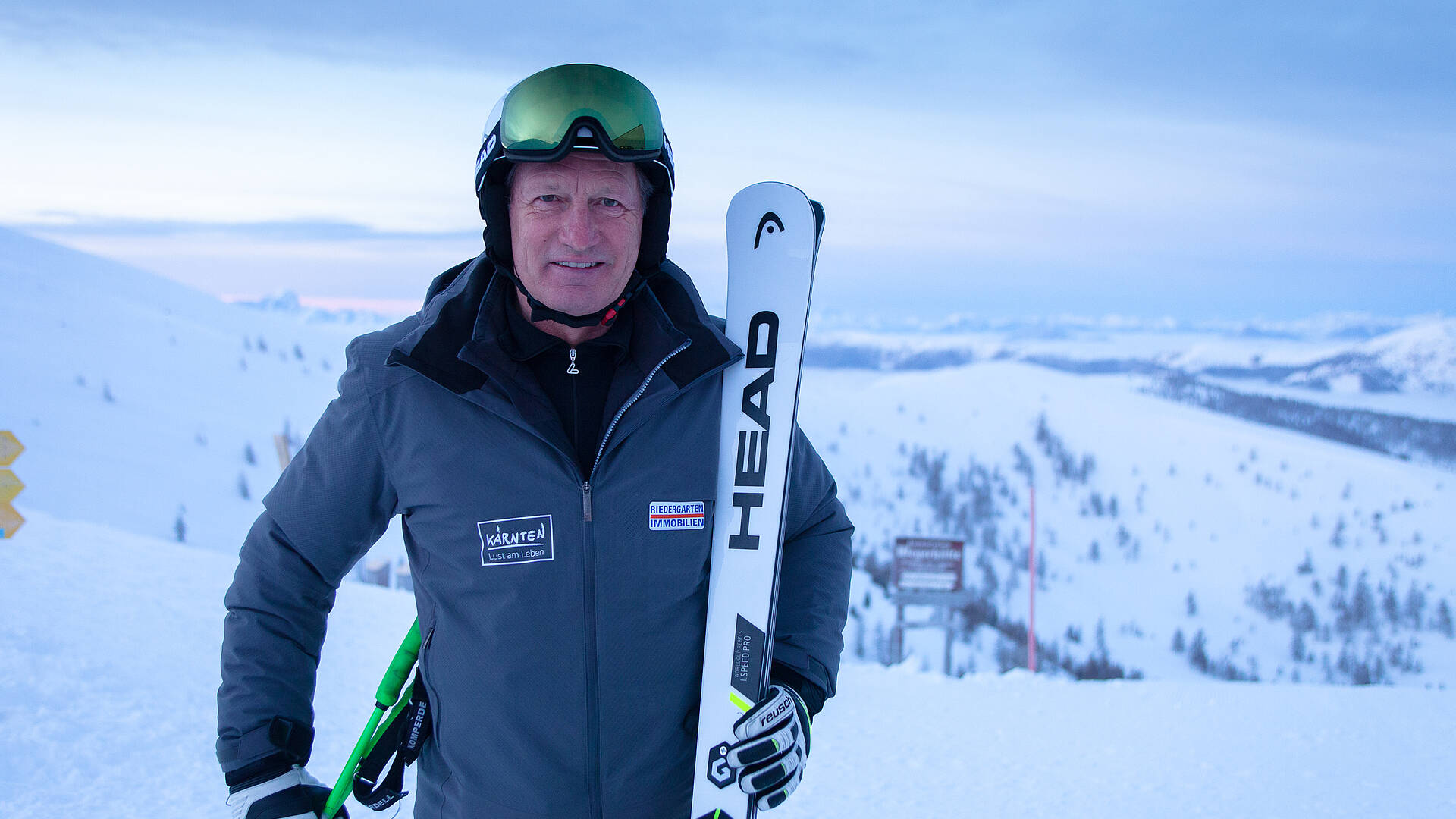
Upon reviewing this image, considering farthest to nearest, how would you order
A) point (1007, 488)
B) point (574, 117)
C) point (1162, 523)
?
1. point (1007, 488)
2. point (1162, 523)
3. point (574, 117)

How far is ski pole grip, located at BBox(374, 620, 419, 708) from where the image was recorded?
5.37ft

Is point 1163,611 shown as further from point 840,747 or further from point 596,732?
point 596,732

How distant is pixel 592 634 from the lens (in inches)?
57.5

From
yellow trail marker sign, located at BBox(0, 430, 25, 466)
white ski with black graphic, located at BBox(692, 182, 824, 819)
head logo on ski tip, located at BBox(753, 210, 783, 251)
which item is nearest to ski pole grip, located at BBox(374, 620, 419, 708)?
white ski with black graphic, located at BBox(692, 182, 824, 819)

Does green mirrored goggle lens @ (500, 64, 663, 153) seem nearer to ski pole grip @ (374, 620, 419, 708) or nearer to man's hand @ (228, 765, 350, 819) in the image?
ski pole grip @ (374, 620, 419, 708)

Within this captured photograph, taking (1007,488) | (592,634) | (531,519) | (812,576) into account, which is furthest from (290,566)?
(1007,488)

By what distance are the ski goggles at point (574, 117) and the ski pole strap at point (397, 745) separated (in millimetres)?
993

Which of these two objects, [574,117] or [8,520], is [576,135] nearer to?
[574,117]

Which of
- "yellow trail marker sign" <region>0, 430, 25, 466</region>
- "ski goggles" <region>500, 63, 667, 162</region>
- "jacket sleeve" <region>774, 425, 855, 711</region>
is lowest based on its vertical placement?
"yellow trail marker sign" <region>0, 430, 25, 466</region>

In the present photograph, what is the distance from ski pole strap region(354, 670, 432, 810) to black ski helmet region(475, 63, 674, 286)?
794 millimetres

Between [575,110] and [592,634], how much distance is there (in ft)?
2.99

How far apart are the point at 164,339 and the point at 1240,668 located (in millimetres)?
26275

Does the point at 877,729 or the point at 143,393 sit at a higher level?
the point at 143,393

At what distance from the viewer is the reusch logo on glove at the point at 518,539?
1.44 metres
